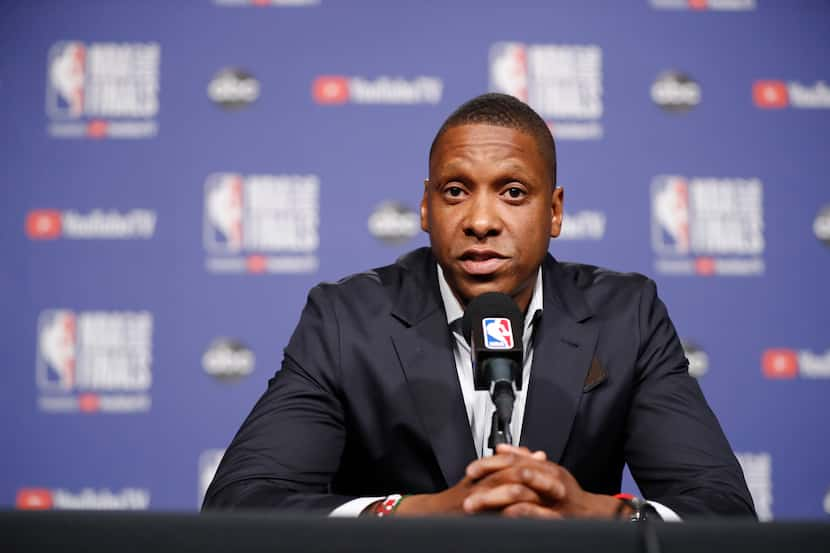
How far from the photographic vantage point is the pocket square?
177 cm

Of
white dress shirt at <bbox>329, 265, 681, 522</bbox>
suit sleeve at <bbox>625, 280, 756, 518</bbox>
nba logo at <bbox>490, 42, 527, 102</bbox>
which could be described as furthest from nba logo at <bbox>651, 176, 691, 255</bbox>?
white dress shirt at <bbox>329, 265, 681, 522</bbox>

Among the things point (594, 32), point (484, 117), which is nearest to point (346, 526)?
point (484, 117)

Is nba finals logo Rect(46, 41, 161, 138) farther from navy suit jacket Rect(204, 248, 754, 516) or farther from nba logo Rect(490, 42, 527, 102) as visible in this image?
navy suit jacket Rect(204, 248, 754, 516)

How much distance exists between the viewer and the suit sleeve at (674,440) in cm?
154

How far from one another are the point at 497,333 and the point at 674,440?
0.62 meters

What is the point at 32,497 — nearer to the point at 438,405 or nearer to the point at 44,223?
the point at 44,223

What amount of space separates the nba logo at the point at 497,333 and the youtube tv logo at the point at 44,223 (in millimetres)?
2442

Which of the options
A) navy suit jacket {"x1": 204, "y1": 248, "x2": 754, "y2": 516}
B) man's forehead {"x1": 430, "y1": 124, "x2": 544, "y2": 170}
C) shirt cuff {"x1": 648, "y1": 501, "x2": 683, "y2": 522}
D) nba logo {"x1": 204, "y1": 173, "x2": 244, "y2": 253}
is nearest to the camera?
shirt cuff {"x1": 648, "y1": 501, "x2": 683, "y2": 522}

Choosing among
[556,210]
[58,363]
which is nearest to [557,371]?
[556,210]

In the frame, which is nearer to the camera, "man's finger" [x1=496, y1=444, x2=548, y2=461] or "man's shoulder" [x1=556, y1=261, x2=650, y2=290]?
"man's finger" [x1=496, y1=444, x2=548, y2=461]

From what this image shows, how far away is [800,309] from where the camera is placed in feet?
10.2

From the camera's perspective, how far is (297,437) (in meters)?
1.65

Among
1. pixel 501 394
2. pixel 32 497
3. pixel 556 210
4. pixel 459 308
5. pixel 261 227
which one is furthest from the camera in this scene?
pixel 261 227

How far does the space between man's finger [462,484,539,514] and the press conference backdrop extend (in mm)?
1953
